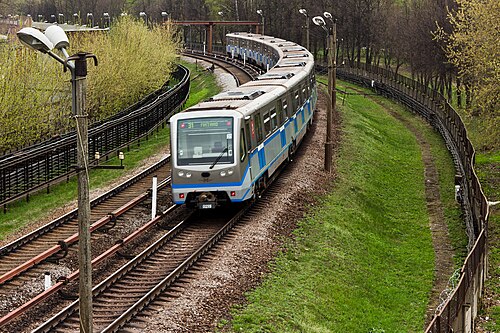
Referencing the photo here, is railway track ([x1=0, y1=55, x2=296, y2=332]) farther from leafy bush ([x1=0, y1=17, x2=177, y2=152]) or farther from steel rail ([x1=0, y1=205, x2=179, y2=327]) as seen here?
leafy bush ([x1=0, y1=17, x2=177, y2=152])

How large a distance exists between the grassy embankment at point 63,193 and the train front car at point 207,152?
546 cm

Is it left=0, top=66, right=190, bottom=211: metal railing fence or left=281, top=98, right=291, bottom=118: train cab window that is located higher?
left=281, top=98, right=291, bottom=118: train cab window

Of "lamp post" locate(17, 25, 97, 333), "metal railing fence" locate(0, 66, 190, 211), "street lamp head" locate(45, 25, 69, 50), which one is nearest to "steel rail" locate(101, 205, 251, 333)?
"lamp post" locate(17, 25, 97, 333)

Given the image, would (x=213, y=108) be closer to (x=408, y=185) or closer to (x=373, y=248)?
(x=373, y=248)

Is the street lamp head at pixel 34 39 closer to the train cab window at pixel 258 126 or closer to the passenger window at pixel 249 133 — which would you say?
the passenger window at pixel 249 133

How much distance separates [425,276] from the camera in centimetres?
2367

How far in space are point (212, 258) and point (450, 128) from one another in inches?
1137

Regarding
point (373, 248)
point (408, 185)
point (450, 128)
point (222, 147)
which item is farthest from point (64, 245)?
point (450, 128)

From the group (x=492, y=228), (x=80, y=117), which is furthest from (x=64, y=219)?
(x=492, y=228)

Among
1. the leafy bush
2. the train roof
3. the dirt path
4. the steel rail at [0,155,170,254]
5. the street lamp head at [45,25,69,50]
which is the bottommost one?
the dirt path

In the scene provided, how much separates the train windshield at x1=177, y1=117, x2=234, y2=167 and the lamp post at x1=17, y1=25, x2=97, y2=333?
31.5 ft

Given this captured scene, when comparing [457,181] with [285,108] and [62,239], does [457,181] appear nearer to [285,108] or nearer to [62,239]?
[285,108]

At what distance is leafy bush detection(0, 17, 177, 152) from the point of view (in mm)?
33250

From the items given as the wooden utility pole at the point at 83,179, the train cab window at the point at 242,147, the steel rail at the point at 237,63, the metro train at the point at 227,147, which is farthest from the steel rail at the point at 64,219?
the steel rail at the point at 237,63
